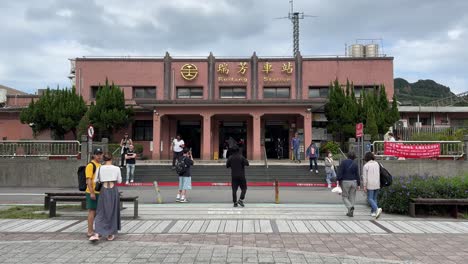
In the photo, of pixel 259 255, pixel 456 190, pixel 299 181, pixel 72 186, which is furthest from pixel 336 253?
pixel 72 186

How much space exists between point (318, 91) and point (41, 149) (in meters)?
20.0

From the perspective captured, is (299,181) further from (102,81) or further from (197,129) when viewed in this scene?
(102,81)

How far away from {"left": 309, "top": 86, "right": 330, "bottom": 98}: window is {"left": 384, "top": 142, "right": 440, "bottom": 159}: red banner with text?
1267 cm

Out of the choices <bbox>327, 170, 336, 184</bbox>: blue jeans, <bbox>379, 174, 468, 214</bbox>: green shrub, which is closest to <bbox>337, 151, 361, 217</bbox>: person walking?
<bbox>379, 174, 468, 214</bbox>: green shrub

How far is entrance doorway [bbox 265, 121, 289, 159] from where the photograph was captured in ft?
95.8

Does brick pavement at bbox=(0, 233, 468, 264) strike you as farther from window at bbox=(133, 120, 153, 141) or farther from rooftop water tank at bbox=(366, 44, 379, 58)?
rooftop water tank at bbox=(366, 44, 379, 58)

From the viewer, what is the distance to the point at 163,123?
28875 millimetres

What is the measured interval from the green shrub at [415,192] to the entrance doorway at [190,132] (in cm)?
1998

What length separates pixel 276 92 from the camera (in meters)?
30.9

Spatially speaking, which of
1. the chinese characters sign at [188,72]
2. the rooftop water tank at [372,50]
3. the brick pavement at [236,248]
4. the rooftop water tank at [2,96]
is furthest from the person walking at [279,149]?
the rooftop water tank at [2,96]

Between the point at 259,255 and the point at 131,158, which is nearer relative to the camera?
the point at 259,255

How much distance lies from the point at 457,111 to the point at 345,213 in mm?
25584

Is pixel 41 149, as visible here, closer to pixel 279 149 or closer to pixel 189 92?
pixel 189 92

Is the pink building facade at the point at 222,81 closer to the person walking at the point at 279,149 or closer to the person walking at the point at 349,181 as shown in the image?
the person walking at the point at 279,149
